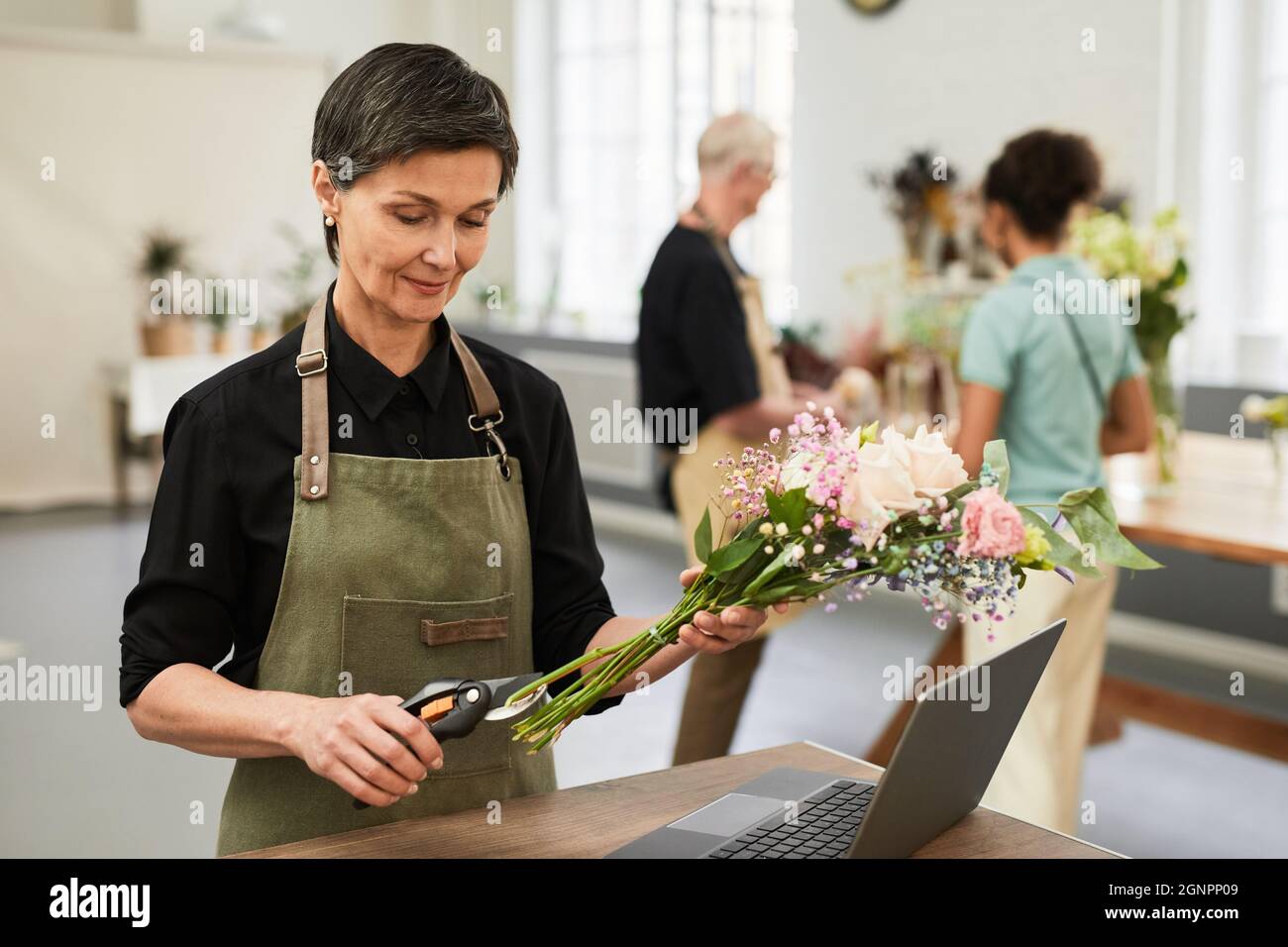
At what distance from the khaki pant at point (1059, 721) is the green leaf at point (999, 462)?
5.59 feet

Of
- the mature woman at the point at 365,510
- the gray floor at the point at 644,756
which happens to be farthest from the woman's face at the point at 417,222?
the gray floor at the point at 644,756

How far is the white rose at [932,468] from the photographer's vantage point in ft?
4.05

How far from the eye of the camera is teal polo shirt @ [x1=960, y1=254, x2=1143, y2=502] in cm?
273

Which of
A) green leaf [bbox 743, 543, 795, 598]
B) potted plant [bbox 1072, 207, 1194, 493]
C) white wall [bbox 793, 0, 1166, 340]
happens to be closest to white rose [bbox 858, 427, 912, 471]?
green leaf [bbox 743, 543, 795, 598]

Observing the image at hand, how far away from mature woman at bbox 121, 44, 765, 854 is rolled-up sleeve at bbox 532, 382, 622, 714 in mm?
21

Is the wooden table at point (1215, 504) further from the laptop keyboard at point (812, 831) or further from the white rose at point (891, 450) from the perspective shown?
the white rose at point (891, 450)

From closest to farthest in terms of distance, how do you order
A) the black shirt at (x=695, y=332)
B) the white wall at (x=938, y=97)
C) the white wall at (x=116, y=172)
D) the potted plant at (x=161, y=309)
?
the black shirt at (x=695, y=332) → the white wall at (x=938, y=97) → the white wall at (x=116, y=172) → the potted plant at (x=161, y=309)

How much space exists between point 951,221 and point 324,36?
5.25 meters

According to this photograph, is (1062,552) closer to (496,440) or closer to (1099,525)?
(1099,525)

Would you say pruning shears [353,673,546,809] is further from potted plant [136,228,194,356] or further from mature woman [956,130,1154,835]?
potted plant [136,228,194,356]

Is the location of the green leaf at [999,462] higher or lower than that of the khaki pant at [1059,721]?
higher

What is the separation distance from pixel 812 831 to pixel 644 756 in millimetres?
2820
